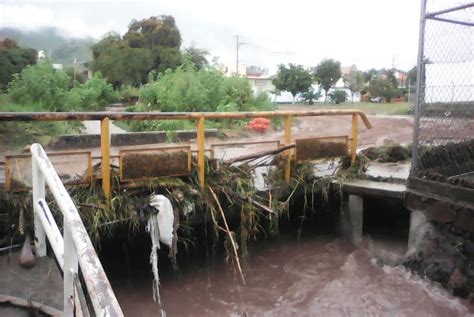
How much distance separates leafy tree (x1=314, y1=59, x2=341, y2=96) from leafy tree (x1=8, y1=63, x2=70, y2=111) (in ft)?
110

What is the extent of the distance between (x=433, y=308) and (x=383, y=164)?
3.62 metres

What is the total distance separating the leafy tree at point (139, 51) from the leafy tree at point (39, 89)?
14.9 meters

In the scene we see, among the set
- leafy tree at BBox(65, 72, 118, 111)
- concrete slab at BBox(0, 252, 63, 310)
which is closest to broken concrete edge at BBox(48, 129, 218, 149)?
leafy tree at BBox(65, 72, 118, 111)

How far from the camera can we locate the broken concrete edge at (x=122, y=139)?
9758 millimetres

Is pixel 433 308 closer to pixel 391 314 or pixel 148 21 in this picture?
pixel 391 314

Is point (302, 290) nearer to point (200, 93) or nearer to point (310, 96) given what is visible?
point (200, 93)

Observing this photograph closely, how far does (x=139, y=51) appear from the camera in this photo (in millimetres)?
28328

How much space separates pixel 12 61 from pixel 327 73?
30.4m

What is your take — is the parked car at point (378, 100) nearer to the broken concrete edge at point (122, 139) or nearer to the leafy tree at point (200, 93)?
the leafy tree at point (200, 93)

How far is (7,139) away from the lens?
8.53 m

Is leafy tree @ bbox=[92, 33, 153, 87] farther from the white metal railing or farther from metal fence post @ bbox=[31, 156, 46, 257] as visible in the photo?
the white metal railing

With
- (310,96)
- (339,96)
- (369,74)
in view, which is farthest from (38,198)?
(369,74)

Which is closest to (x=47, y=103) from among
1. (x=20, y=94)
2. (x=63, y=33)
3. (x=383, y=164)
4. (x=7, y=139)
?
(x=20, y=94)

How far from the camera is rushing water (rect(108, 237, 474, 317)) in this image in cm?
456
